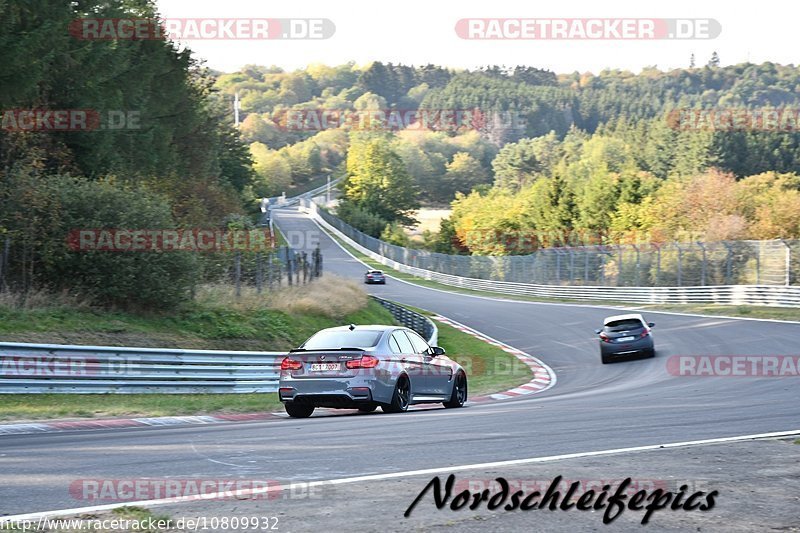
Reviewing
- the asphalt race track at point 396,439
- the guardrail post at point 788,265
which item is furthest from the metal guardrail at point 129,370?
the guardrail post at point 788,265

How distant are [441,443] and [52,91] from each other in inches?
986

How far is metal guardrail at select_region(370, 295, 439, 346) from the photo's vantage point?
111 feet

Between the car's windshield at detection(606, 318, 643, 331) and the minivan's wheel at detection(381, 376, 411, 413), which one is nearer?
the minivan's wheel at detection(381, 376, 411, 413)

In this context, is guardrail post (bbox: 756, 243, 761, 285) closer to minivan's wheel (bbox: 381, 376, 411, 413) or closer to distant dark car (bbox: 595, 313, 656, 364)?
distant dark car (bbox: 595, 313, 656, 364)

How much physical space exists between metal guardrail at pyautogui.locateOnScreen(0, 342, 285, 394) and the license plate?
4965 millimetres

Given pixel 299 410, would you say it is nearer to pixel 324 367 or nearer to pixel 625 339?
pixel 324 367

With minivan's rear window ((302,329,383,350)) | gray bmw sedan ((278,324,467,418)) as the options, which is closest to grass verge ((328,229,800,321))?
gray bmw sedan ((278,324,467,418))

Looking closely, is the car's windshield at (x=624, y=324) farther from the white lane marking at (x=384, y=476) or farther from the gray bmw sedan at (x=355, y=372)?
the white lane marking at (x=384, y=476)

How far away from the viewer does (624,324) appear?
1184 inches

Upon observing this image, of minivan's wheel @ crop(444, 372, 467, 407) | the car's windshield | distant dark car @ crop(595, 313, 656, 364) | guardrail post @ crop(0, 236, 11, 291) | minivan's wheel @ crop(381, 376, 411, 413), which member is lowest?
distant dark car @ crop(595, 313, 656, 364)

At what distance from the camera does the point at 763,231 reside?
70.2 metres

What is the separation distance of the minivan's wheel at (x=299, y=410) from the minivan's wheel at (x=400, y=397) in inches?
45.7

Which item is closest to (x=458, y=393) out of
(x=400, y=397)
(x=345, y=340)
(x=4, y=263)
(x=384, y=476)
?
(x=400, y=397)

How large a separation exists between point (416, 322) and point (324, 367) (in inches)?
899
